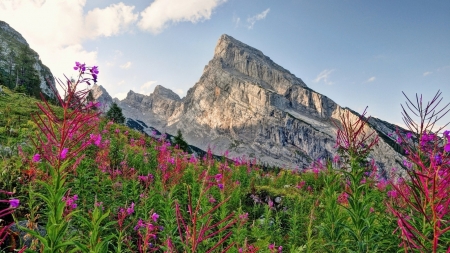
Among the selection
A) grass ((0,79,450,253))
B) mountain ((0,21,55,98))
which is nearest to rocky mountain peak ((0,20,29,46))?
mountain ((0,21,55,98))

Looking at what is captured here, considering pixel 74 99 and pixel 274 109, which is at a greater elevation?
pixel 274 109

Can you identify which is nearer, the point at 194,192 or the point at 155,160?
the point at 194,192

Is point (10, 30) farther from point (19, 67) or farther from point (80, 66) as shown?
point (80, 66)

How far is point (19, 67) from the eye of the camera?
225 ft

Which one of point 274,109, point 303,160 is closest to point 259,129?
point 274,109

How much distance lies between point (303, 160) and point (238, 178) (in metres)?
181

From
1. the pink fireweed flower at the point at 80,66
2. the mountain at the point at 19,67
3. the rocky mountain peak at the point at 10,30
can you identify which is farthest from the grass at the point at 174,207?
the rocky mountain peak at the point at 10,30

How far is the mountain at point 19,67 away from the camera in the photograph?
2103 inches

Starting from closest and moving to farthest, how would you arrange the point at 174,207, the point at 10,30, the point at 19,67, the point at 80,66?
the point at 80,66, the point at 174,207, the point at 19,67, the point at 10,30

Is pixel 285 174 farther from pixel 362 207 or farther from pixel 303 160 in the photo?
pixel 303 160

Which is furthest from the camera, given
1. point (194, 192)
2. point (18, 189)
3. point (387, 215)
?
point (194, 192)

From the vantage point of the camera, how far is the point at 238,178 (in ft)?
33.1

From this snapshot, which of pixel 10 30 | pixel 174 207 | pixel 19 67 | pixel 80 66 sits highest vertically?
pixel 10 30

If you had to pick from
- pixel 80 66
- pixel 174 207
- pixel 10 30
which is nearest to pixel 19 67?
pixel 10 30
